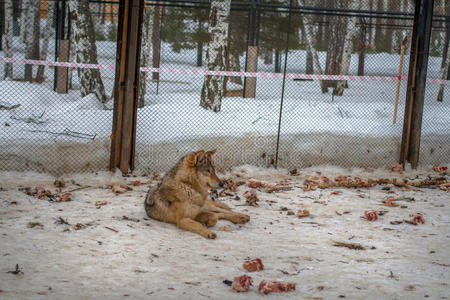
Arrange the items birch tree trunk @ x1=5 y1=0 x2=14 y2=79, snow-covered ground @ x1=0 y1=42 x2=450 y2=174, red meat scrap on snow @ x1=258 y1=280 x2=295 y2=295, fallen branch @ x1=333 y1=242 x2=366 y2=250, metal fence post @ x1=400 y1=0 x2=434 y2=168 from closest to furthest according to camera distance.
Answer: red meat scrap on snow @ x1=258 y1=280 x2=295 y2=295
fallen branch @ x1=333 y1=242 x2=366 y2=250
snow-covered ground @ x1=0 y1=42 x2=450 y2=174
metal fence post @ x1=400 y1=0 x2=434 y2=168
birch tree trunk @ x1=5 y1=0 x2=14 y2=79

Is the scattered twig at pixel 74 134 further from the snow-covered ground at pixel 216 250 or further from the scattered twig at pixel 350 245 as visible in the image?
the scattered twig at pixel 350 245

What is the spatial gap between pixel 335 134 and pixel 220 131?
88.3 inches

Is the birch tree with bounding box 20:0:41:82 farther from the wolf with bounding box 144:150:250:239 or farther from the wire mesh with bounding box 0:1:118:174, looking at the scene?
the wolf with bounding box 144:150:250:239

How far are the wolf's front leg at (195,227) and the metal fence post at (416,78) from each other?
5.43 metres

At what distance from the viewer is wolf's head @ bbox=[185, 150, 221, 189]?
565cm

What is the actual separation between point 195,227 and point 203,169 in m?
0.66

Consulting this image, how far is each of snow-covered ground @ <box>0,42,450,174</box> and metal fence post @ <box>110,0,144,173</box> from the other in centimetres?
47

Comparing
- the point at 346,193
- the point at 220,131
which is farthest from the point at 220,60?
the point at 346,193

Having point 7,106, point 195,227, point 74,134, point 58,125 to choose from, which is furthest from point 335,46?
point 195,227

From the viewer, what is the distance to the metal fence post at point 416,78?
9.27m

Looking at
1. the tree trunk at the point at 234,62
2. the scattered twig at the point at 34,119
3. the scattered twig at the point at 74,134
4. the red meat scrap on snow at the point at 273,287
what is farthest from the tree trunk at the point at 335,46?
the red meat scrap on snow at the point at 273,287

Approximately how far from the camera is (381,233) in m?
5.74

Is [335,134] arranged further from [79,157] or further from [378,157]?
[79,157]

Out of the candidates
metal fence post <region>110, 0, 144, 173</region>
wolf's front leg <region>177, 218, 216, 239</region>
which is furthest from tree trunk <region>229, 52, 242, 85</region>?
wolf's front leg <region>177, 218, 216, 239</region>
